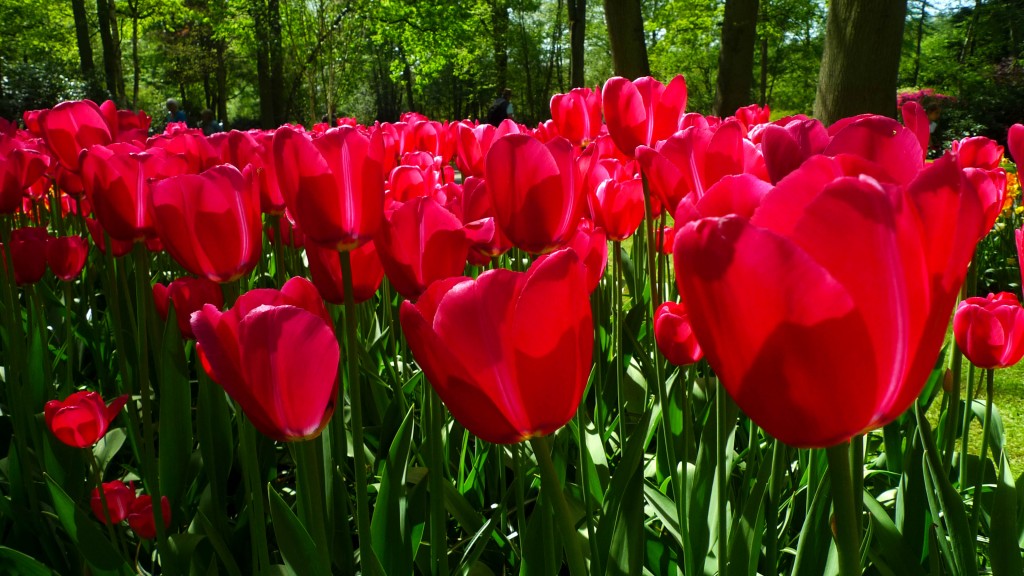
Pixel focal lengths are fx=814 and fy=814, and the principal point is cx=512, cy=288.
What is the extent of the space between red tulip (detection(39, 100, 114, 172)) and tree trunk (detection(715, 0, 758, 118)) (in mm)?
9556

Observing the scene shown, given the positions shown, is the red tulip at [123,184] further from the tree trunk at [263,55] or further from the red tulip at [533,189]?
the tree trunk at [263,55]

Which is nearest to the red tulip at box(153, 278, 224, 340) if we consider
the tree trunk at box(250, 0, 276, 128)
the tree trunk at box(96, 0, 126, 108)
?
the tree trunk at box(96, 0, 126, 108)

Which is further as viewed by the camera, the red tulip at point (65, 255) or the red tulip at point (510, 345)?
the red tulip at point (65, 255)

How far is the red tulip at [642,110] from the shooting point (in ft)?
6.14

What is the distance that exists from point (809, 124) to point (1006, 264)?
6042mm

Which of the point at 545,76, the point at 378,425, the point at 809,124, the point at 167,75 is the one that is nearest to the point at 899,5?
the point at 378,425

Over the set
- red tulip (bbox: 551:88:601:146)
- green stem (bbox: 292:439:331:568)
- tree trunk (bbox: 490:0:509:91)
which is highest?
tree trunk (bbox: 490:0:509:91)

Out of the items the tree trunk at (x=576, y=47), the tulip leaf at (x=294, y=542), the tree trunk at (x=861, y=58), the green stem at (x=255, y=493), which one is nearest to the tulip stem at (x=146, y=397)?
the green stem at (x=255, y=493)

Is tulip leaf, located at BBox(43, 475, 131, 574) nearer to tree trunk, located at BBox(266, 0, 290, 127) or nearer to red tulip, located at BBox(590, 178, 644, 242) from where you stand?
red tulip, located at BBox(590, 178, 644, 242)

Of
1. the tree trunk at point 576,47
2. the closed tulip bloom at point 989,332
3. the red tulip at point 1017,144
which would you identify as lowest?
the closed tulip bloom at point 989,332

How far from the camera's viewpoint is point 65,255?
7.95 feet

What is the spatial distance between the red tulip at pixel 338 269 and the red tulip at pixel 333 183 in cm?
13

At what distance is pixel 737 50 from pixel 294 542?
35.0ft

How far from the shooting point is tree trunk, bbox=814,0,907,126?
646 cm
